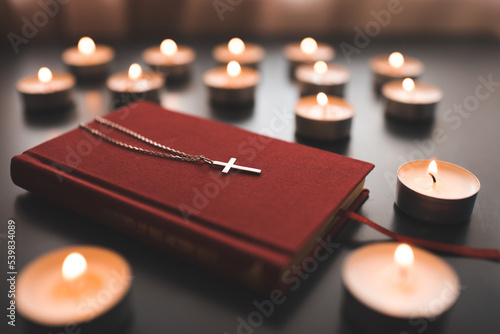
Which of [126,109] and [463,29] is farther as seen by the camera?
[463,29]

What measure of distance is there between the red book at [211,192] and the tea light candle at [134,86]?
26 cm

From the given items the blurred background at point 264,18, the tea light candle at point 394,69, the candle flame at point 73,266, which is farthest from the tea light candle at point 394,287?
the blurred background at point 264,18

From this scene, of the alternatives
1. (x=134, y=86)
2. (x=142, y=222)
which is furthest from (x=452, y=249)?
(x=134, y=86)

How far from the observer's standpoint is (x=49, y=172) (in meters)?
0.87

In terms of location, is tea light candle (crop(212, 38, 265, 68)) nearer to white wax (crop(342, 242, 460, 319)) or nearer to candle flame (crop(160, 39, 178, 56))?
candle flame (crop(160, 39, 178, 56))

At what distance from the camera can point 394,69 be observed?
4.83 feet

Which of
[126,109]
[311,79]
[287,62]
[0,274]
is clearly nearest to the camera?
[0,274]

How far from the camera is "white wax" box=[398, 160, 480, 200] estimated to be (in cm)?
87

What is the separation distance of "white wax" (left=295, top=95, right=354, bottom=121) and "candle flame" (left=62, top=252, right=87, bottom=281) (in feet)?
2.09

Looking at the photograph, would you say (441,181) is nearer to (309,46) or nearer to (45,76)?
(309,46)

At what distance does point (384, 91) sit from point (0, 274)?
1.00 metres

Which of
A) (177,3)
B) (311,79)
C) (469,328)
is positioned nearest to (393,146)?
(311,79)

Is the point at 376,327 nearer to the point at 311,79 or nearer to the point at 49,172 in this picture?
the point at 49,172

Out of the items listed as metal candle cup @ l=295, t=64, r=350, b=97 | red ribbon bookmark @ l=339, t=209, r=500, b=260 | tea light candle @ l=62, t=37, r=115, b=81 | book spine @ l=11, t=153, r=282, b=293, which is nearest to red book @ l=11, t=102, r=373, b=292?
book spine @ l=11, t=153, r=282, b=293
